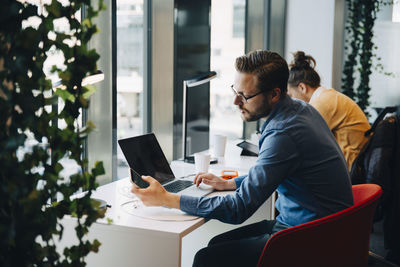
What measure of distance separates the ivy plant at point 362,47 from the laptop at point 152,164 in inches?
146

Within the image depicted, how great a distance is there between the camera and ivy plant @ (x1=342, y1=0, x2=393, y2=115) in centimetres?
519

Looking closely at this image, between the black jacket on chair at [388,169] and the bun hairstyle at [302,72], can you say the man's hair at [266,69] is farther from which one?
the bun hairstyle at [302,72]

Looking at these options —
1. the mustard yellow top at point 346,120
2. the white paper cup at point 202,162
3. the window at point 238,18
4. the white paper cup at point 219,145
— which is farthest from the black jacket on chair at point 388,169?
the window at point 238,18

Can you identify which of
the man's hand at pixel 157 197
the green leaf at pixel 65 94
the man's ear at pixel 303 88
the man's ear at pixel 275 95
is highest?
the green leaf at pixel 65 94

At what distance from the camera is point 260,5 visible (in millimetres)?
4738

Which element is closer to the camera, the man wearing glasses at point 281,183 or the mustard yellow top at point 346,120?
the man wearing glasses at point 281,183

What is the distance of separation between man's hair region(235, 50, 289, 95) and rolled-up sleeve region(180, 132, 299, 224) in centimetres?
27

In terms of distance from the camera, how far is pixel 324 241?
58.4 inches

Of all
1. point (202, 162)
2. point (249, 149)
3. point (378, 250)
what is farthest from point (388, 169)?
point (202, 162)

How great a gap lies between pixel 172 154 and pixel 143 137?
1.01 metres

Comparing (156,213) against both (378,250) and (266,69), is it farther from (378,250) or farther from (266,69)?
(378,250)

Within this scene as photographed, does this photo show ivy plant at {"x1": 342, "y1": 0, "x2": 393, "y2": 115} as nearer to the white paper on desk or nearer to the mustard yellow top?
the mustard yellow top

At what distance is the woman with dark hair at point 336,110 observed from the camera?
3.18m

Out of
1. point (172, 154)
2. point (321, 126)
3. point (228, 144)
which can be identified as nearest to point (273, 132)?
point (321, 126)
